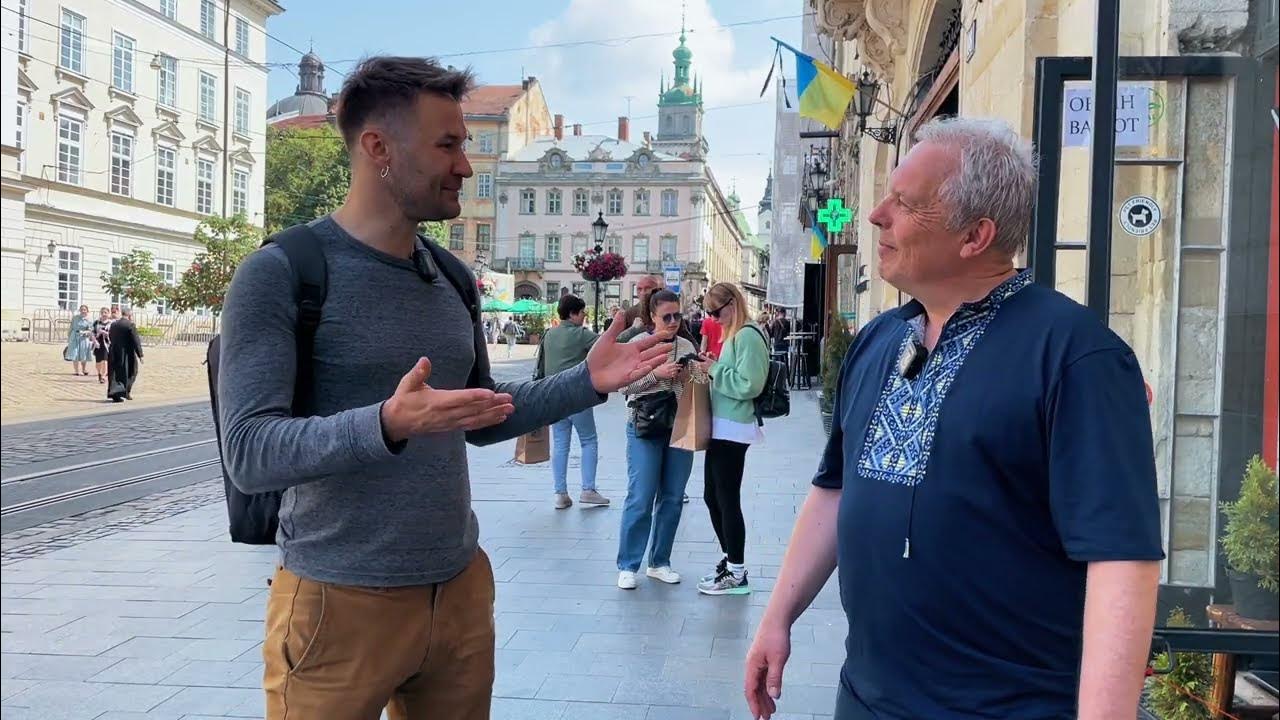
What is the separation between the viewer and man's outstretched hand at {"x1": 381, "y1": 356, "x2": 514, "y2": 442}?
1724 mm

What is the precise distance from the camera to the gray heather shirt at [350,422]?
1812 mm

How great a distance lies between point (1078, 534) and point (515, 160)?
91.6 meters

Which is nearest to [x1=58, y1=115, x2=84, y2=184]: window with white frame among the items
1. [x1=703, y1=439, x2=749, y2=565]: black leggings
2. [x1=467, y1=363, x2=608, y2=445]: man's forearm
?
[x1=703, y1=439, x2=749, y2=565]: black leggings

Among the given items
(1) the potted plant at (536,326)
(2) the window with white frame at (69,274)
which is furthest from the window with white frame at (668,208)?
(2) the window with white frame at (69,274)

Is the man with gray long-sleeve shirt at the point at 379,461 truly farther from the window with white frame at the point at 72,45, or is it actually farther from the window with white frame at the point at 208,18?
the window with white frame at the point at 208,18

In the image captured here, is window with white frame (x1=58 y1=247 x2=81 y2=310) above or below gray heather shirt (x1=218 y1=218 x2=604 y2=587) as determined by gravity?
above

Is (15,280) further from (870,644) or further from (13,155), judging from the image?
(870,644)

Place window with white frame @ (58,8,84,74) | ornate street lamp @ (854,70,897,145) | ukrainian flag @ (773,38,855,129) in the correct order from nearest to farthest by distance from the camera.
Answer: ukrainian flag @ (773,38,855,129), ornate street lamp @ (854,70,897,145), window with white frame @ (58,8,84,74)

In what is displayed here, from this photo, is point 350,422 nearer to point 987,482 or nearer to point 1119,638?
point 987,482

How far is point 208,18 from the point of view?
132ft

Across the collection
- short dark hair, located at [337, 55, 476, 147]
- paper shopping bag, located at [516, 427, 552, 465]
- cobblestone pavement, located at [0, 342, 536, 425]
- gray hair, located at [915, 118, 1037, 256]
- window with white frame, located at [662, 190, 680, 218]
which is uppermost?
window with white frame, located at [662, 190, 680, 218]

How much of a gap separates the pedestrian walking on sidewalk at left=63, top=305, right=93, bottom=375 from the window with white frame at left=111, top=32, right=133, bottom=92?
15.8m

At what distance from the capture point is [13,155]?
4.11ft

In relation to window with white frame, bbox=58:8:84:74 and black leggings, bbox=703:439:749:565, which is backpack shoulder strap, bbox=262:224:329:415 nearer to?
black leggings, bbox=703:439:749:565
